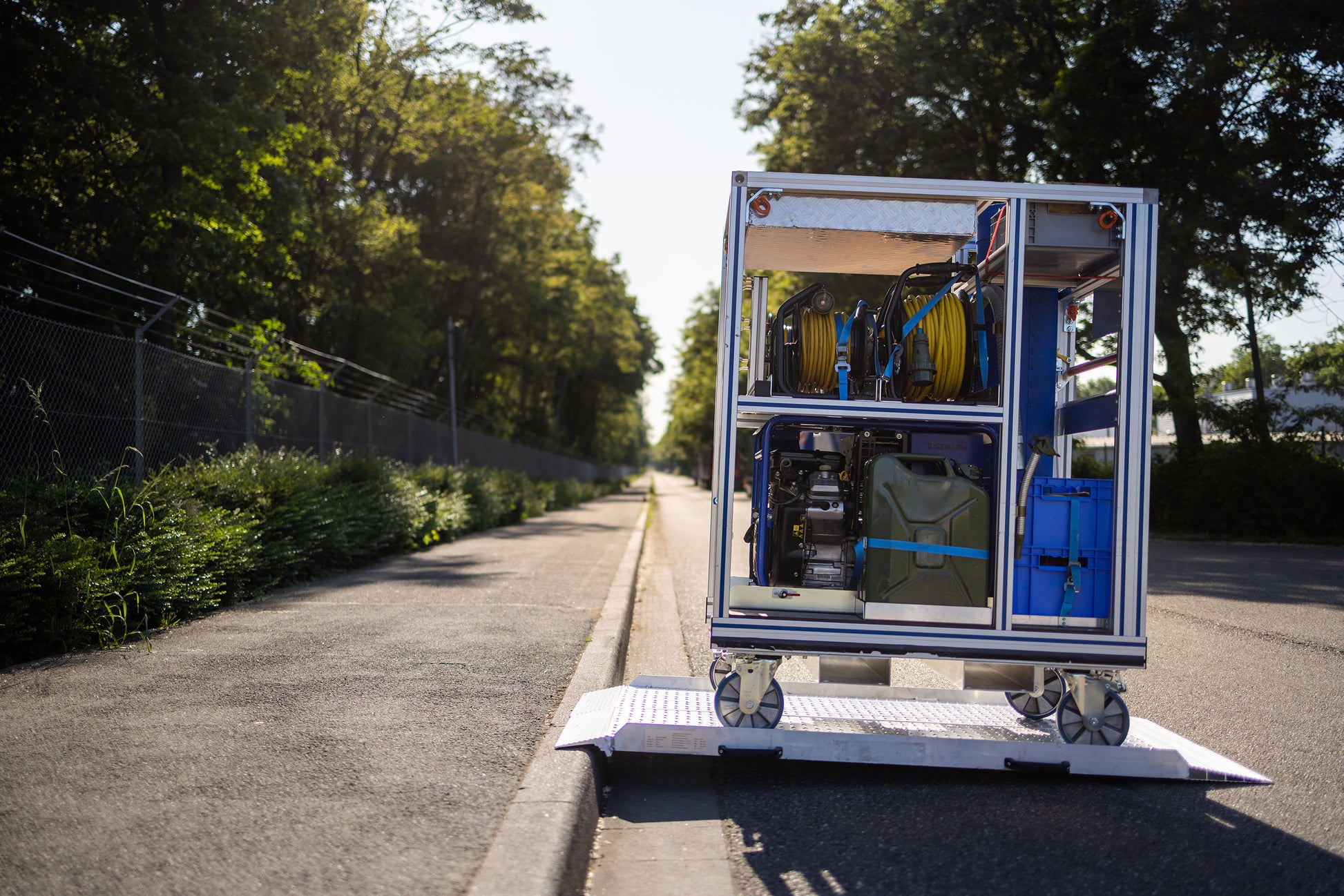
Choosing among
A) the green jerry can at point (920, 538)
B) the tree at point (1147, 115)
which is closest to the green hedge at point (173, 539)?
the green jerry can at point (920, 538)

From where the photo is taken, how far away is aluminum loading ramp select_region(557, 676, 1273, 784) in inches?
179

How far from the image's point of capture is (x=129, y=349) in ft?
31.0

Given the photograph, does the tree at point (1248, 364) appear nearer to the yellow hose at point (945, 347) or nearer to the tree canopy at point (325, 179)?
the tree canopy at point (325, 179)

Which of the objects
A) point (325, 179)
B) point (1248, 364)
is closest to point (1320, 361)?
point (1248, 364)

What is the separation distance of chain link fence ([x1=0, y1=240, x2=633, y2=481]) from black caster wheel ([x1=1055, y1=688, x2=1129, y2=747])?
22.5 feet

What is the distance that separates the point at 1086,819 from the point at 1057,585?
43.5 inches

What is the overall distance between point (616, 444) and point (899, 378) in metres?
120

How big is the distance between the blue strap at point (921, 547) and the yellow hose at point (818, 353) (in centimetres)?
81

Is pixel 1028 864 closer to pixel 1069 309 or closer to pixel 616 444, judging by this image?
pixel 1069 309

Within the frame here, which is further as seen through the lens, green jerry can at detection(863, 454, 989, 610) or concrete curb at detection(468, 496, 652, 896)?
green jerry can at detection(863, 454, 989, 610)

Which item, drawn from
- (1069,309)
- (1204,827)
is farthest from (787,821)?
(1069,309)

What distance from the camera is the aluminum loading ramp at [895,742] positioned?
14.9 ft

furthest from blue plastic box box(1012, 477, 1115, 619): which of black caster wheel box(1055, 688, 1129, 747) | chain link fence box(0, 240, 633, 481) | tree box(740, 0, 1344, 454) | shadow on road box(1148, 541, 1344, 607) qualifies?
tree box(740, 0, 1344, 454)

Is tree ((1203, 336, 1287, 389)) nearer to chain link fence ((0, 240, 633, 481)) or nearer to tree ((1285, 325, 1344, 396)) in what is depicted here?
tree ((1285, 325, 1344, 396))
